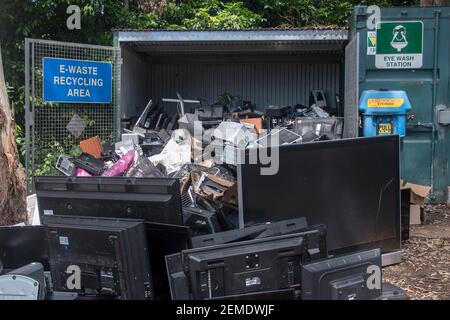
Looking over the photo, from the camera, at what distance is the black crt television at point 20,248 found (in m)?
3.99

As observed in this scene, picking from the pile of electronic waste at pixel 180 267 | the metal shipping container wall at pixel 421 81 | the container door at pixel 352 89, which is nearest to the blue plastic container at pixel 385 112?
the container door at pixel 352 89

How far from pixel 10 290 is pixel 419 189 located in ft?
16.9

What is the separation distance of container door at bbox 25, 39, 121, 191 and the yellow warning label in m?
4.03

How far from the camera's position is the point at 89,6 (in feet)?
34.2

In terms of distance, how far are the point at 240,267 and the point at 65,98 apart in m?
5.67

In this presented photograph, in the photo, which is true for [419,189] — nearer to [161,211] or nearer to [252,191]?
[252,191]

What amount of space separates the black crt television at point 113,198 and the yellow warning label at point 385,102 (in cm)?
478

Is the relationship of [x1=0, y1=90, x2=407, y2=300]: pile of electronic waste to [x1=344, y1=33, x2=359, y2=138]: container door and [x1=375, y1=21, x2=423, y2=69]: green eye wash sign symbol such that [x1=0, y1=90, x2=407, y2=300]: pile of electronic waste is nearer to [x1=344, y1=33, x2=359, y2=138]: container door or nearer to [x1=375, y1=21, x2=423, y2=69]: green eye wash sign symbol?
[x1=344, y1=33, x2=359, y2=138]: container door

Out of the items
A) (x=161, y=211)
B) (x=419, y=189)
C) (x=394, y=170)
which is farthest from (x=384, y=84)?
(x=161, y=211)

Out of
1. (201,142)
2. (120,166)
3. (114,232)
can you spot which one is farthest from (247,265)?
(201,142)

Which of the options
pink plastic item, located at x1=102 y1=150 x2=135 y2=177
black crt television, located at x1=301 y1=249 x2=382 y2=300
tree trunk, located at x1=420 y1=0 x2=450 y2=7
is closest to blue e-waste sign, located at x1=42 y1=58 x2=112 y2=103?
pink plastic item, located at x1=102 y1=150 x2=135 y2=177

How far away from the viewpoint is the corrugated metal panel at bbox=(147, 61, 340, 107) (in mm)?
11227

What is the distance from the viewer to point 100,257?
10.9 feet

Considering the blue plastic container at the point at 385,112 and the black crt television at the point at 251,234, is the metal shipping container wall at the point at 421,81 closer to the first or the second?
the blue plastic container at the point at 385,112
